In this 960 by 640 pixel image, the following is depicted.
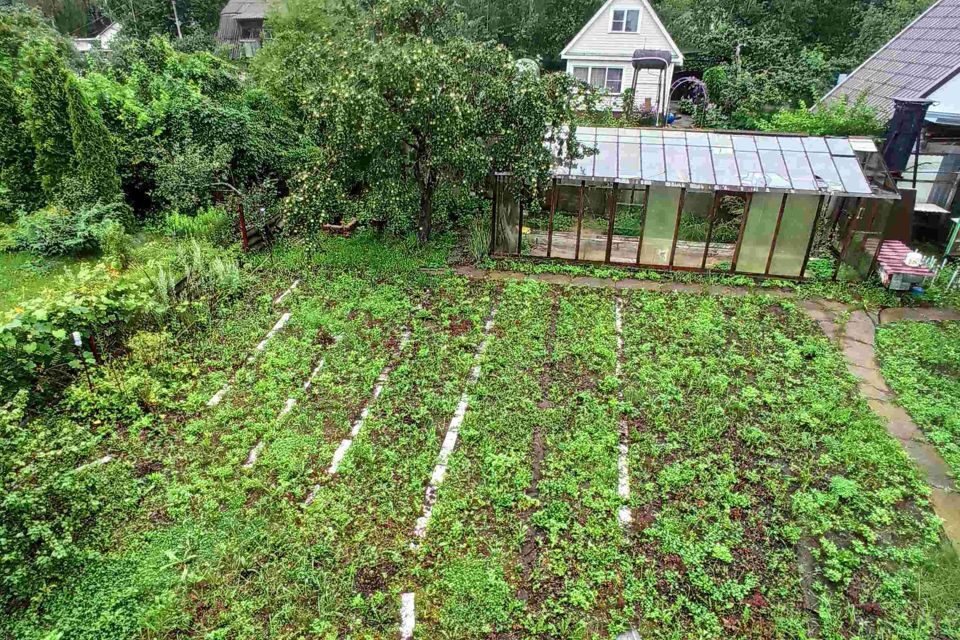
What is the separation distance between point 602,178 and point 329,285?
557 centimetres

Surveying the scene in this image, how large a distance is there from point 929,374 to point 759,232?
12.4ft

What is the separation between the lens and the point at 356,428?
22.7ft

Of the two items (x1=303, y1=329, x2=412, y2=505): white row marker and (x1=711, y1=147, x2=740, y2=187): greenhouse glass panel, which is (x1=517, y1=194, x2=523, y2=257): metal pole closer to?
(x1=711, y1=147, x2=740, y2=187): greenhouse glass panel

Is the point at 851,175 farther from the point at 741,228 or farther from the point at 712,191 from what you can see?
the point at 712,191

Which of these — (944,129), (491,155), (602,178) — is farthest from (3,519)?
(944,129)

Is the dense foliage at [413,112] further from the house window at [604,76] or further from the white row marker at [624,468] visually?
the house window at [604,76]

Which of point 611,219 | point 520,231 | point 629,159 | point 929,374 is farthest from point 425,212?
point 929,374

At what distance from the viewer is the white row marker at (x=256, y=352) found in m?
7.30

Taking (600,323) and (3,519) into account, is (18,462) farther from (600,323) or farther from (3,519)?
(600,323)

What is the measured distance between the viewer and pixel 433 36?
35.3 ft

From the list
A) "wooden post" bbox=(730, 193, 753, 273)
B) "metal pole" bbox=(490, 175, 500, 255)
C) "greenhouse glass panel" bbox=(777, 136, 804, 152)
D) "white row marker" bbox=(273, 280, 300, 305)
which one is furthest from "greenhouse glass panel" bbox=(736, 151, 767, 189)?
"white row marker" bbox=(273, 280, 300, 305)

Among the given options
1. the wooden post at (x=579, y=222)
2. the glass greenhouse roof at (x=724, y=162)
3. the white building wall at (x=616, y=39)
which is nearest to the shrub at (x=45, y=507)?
the wooden post at (x=579, y=222)

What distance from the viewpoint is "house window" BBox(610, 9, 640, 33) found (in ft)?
74.2

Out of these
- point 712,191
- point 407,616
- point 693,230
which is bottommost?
point 407,616
